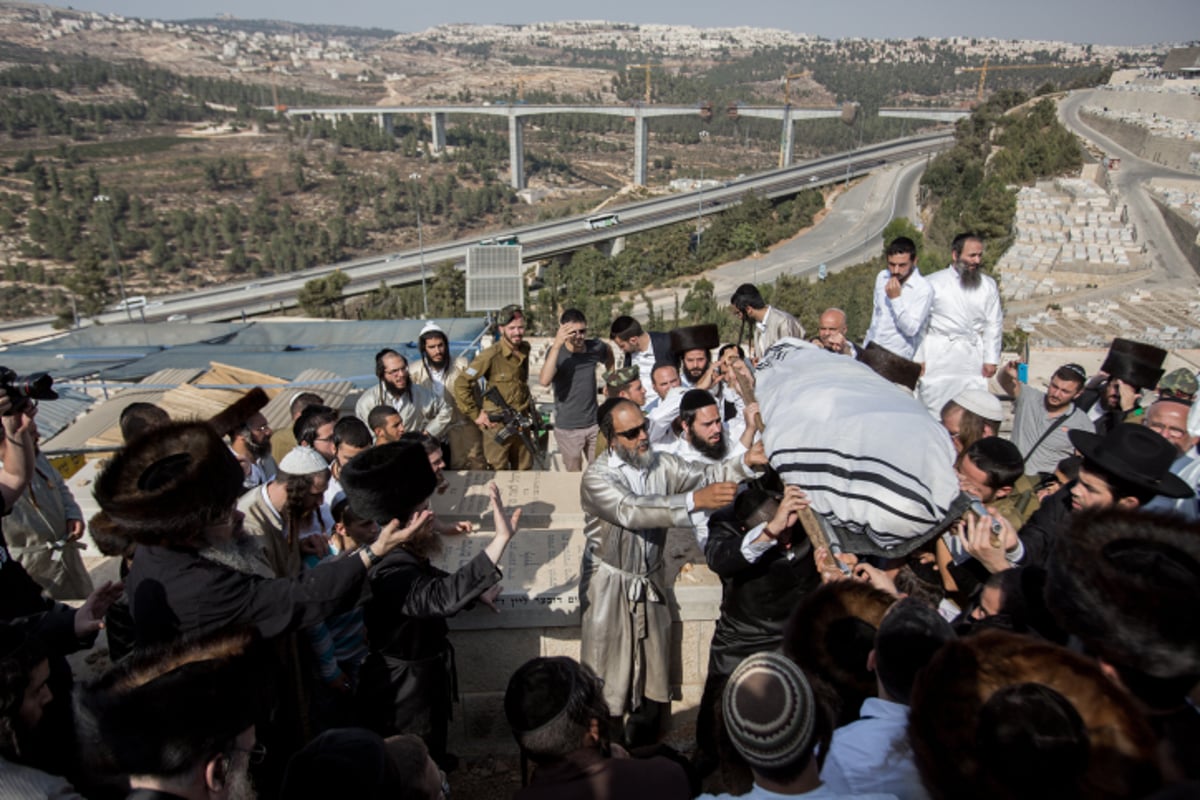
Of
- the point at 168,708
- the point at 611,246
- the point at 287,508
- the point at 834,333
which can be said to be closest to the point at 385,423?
the point at 287,508

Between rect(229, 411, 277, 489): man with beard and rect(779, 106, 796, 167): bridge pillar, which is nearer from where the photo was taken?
rect(229, 411, 277, 489): man with beard

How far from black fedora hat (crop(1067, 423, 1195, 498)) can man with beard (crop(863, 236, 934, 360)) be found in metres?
2.41

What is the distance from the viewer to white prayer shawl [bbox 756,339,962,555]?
264cm

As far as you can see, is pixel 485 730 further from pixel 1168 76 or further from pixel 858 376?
pixel 1168 76

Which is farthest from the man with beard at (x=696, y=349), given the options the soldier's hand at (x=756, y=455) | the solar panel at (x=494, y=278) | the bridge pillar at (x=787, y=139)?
the bridge pillar at (x=787, y=139)

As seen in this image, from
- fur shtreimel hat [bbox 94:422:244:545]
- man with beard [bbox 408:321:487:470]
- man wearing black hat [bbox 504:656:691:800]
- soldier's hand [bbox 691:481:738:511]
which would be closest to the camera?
man wearing black hat [bbox 504:656:691:800]

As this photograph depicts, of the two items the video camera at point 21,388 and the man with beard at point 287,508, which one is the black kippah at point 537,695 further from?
the video camera at point 21,388

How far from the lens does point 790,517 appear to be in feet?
9.91

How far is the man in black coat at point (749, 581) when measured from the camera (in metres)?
3.30

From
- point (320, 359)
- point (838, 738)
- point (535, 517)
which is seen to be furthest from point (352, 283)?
point (838, 738)

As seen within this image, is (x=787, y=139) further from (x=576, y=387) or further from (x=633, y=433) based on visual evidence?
(x=633, y=433)

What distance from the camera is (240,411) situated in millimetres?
4246

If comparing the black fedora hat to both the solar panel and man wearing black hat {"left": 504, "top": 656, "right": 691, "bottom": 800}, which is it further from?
the solar panel

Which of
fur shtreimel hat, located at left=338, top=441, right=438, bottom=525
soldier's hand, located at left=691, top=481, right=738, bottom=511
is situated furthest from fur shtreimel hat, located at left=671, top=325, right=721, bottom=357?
fur shtreimel hat, located at left=338, top=441, right=438, bottom=525
